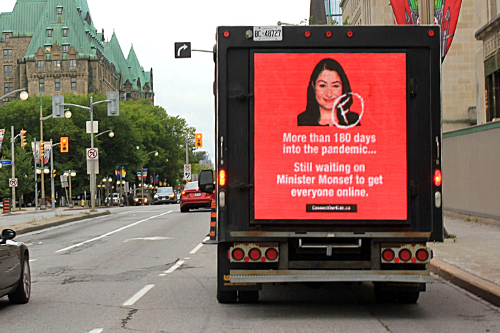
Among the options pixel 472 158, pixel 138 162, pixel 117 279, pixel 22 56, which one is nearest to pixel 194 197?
pixel 472 158

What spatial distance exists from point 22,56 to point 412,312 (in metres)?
152

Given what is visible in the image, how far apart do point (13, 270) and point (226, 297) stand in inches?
106

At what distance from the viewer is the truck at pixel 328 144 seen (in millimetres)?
Answer: 8625

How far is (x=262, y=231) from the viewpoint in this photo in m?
8.66

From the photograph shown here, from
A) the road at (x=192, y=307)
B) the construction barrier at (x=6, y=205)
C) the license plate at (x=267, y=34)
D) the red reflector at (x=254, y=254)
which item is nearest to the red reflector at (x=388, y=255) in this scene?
the road at (x=192, y=307)

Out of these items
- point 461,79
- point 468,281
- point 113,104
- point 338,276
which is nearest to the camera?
point 338,276

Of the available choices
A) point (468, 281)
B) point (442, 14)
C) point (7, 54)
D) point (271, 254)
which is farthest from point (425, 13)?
point (7, 54)

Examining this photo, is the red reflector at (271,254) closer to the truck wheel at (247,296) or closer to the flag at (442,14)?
the truck wheel at (247,296)

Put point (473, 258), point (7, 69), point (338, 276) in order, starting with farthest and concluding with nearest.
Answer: point (7, 69), point (473, 258), point (338, 276)

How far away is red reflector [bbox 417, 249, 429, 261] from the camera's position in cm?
855

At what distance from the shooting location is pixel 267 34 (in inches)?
342

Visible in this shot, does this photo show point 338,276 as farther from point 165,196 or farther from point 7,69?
point 7,69

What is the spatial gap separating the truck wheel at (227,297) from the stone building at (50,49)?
13537 cm

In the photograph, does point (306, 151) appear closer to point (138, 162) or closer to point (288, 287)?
point (288, 287)
